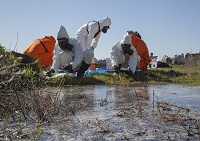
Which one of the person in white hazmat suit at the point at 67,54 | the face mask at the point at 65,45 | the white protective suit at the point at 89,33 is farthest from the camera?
the white protective suit at the point at 89,33

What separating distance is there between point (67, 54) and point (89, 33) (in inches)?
77.5

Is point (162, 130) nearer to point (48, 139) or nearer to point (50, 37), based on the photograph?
point (48, 139)

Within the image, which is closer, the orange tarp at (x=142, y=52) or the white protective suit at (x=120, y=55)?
the white protective suit at (x=120, y=55)

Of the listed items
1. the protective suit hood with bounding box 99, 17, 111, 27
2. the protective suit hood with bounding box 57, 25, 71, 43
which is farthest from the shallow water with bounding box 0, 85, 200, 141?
the protective suit hood with bounding box 99, 17, 111, 27

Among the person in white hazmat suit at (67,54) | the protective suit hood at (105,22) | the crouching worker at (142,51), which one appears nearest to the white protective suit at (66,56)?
the person in white hazmat suit at (67,54)

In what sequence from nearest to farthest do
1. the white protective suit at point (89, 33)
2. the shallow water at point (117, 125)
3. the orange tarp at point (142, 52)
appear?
the shallow water at point (117, 125) → the white protective suit at point (89, 33) → the orange tarp at point (142, 52)

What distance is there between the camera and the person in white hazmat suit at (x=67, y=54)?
860cm

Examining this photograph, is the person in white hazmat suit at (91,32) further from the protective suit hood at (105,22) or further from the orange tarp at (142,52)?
the orange tarp at (142,52)

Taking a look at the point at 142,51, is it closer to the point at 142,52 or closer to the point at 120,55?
the point at 142,52

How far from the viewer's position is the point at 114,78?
29.6 ft

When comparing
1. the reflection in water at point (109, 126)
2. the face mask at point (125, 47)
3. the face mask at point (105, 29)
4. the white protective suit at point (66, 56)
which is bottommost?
the reflection in water at point (109, 126)

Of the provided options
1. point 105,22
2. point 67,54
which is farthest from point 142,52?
point 67,54

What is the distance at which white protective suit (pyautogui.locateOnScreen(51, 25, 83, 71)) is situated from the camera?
862 centimetres

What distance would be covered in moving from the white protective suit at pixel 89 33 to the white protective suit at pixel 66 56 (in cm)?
163
